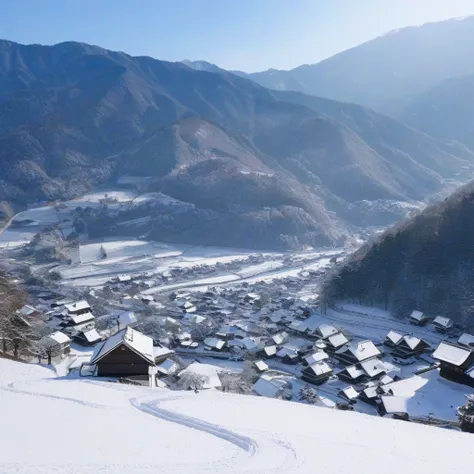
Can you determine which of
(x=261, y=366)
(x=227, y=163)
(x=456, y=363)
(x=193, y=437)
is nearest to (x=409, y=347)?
(x=456, y=363)

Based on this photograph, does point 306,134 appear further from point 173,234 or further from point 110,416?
point 110,416

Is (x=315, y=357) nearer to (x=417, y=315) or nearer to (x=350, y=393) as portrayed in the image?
(x=350, y=393)

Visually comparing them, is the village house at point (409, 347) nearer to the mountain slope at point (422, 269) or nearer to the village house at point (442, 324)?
the village house at point (442, 324)

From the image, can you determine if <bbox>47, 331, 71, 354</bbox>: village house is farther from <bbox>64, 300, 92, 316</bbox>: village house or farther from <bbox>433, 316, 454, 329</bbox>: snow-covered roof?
<bbox>433, 316, 454, 329</bbox>: snow-covered roof

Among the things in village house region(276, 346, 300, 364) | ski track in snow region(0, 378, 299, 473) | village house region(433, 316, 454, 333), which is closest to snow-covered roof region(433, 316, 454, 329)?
village house region(433, 316, 454, 333)

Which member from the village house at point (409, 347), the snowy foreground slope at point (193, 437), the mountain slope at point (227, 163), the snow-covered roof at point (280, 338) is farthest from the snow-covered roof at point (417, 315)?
the mountain slope at point (227, 163)

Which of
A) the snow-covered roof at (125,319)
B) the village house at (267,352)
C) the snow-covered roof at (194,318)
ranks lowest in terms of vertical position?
the snow-covered roof at (194,318)
